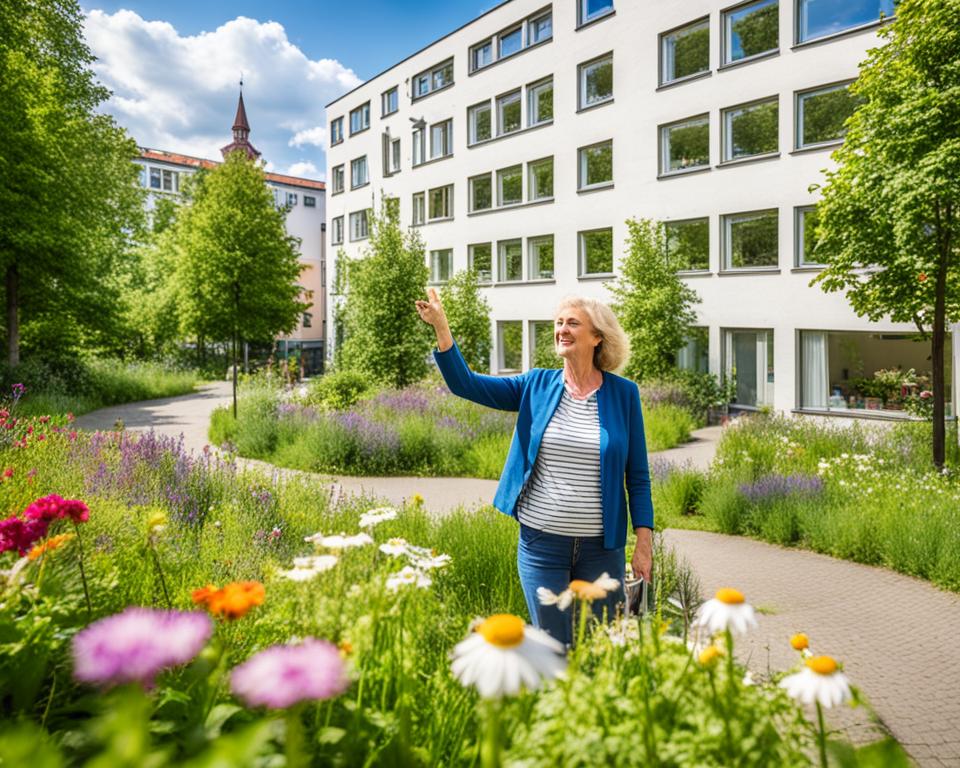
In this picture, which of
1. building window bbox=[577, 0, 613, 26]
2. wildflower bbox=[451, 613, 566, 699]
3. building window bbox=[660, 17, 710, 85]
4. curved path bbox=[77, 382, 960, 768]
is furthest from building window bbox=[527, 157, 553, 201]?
wildflower bbox=[451, 613, 566, 699]

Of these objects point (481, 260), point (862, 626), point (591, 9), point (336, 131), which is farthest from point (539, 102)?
point (862, 626)

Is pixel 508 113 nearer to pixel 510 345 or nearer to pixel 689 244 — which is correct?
pixel 510 345

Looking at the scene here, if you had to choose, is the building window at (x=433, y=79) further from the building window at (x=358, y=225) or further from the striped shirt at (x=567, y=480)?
the striped shirt at (x=567, y=480)

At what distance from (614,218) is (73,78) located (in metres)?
21.8

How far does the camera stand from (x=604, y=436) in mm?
3734

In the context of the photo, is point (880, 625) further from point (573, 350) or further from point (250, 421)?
point (250, 421)

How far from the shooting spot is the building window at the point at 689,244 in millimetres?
23203

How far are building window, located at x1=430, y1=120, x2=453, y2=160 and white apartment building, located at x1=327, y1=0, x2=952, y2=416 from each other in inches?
3.3

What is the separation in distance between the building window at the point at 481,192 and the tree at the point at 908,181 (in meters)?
22.0

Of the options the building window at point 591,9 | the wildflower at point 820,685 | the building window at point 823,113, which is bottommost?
the wildflower at point 820,685

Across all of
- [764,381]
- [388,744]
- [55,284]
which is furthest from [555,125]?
[388,744]

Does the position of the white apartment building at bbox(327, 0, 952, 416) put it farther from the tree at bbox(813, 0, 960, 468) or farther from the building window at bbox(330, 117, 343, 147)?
the building window at bbox(330, 117, 343, 147)

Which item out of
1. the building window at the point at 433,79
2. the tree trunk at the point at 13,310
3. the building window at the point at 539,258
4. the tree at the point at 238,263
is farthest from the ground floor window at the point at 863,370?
the tree trunk at the point at 13,310

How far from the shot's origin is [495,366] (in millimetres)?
31578
